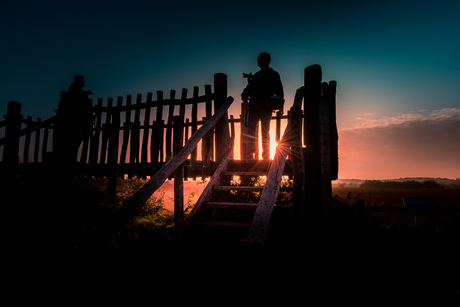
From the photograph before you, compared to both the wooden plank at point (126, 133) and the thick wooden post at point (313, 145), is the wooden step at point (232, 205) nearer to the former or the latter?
the thick wooden post at point (313, 145)

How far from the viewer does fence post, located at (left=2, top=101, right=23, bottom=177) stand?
7.09 m

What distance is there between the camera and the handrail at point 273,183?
2.40m

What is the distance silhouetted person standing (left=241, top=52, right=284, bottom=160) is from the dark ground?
2201 millimetres

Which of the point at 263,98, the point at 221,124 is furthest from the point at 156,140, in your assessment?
the point at 263,98

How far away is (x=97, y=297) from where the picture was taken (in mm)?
2100

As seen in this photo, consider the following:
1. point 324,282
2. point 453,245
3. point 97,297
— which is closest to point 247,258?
point 324,282

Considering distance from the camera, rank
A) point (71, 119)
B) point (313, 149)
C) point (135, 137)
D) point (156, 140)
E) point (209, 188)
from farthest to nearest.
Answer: point (135, 137) < point (156, 140) < point (71, 119) < point (209, 188) < point (313, 149)

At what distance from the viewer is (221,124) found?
5090 millimetres

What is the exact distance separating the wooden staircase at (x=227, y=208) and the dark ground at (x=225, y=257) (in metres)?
0.27

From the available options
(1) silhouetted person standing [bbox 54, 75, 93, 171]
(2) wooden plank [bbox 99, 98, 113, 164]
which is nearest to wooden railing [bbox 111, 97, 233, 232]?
(1) silhouetted person standing [bbox 54, 75, 93, 171]

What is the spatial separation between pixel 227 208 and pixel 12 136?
7004 mm

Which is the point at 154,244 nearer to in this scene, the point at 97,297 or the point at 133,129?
the point at 97,297

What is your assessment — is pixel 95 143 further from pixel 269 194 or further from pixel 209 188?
pixel 269 194

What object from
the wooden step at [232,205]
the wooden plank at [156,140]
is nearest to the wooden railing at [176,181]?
the wooden step at [232,205]
